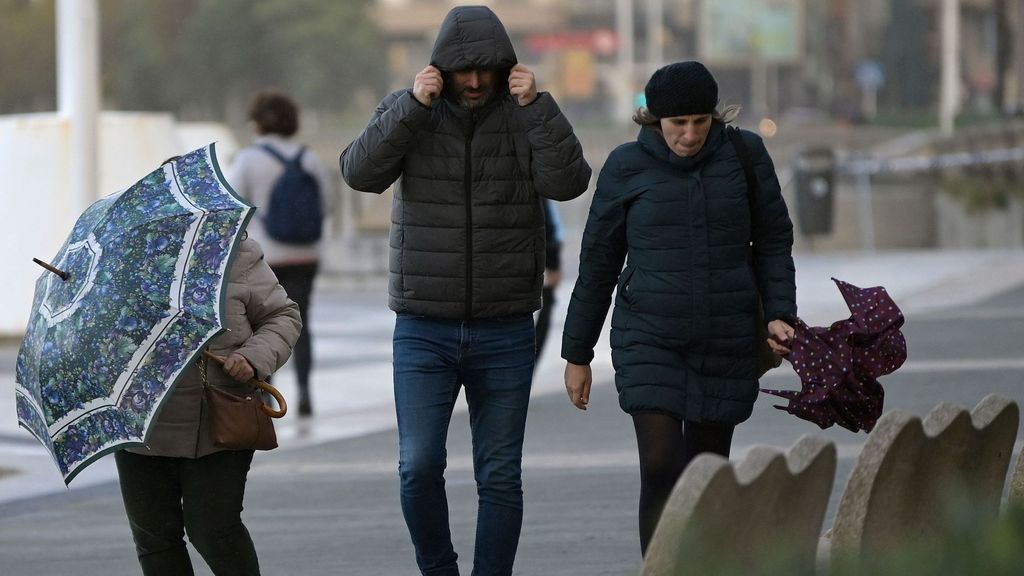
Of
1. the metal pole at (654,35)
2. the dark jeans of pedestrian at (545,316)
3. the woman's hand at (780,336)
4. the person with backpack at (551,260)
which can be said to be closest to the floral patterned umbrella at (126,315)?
the woman's hand at (780,336)

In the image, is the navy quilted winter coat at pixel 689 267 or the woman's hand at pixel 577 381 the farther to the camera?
the woman's hand at pixel 577 381

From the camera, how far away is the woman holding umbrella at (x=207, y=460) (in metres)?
4.97

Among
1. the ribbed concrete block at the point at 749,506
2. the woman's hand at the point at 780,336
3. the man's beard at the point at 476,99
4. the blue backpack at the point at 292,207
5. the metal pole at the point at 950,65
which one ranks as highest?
the metal pole at the point at 950,65

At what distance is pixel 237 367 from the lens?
4.98m

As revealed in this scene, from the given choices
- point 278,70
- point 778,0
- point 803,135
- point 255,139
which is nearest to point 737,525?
point 255,139

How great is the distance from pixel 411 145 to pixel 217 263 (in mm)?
828

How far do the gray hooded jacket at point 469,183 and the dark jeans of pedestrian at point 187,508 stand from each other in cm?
82

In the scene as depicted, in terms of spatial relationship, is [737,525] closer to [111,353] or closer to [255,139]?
[111,353]

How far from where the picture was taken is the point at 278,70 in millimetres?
97125

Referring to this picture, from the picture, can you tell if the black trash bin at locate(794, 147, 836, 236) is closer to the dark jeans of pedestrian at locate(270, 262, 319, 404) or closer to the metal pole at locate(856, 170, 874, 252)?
the metal pole at locate(856, 170, 874, 252)

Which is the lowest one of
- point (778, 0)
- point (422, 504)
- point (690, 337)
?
point (422, 504)

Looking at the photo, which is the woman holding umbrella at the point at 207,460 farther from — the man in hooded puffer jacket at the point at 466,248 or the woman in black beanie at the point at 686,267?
the woman in black beanie at the point at 686,267

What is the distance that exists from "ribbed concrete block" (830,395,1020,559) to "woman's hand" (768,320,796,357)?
751mm

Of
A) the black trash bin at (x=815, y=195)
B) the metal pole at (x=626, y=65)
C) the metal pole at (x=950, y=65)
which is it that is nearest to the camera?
the black trash bin at (x=815, y=195)
